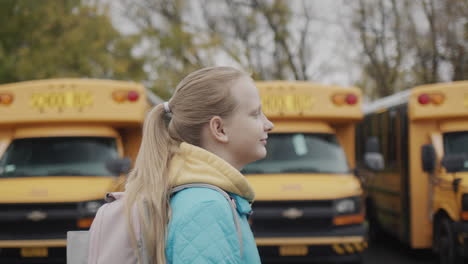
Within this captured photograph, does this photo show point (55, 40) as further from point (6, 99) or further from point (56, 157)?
point (56, 157)

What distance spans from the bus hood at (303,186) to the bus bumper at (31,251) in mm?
2223

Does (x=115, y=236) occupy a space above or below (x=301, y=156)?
above

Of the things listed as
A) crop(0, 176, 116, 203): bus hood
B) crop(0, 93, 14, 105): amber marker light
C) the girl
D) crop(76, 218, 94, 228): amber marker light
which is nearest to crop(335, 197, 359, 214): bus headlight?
crop(0, 176, 116, 203): bus hood

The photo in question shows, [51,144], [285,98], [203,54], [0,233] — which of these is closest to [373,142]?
[285,98]

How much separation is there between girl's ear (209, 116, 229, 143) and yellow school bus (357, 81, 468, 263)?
584cm

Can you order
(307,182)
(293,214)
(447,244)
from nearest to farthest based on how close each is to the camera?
(293,214), (307,182), (447,244)

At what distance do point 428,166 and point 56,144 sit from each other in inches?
174

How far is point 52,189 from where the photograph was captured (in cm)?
731

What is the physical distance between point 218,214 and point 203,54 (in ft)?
69.5

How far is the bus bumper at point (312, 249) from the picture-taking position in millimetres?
7211

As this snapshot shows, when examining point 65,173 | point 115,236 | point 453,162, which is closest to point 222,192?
point 115,236

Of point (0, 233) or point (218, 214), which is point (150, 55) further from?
point (218, 214)

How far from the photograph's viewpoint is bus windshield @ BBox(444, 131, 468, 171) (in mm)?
8297

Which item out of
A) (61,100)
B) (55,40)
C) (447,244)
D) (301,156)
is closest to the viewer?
(61,100)
